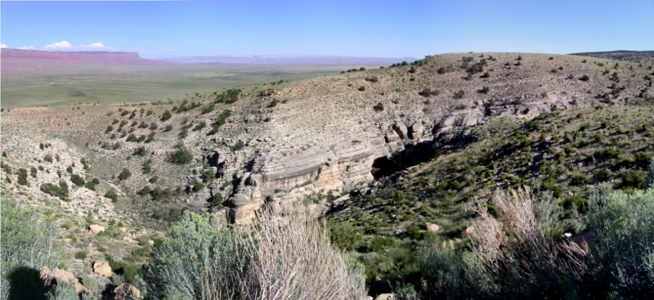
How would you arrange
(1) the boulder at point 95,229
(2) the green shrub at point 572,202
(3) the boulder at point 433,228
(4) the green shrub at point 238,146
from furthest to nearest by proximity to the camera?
(4) the green shrub at point 238,146
(1) the boulder at point 95,229
(3) the boulder at point 433,228
(2) the green shrub at point 572,202

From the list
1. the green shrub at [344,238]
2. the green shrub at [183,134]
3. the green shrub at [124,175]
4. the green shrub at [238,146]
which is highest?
the green shrub at [183,134]

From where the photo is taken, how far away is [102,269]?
31.9ft

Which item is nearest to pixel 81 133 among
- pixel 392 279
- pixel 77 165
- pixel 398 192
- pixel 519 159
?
pixel 77 165

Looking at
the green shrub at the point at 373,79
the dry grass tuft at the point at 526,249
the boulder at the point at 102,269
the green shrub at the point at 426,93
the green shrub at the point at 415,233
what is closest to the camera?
the dry grass tuft at the point at 526,249

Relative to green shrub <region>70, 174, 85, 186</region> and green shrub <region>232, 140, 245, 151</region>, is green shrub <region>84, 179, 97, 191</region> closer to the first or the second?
green shrub <region>70, 174, 85, 186</region>

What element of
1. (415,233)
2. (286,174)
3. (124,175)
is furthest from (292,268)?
(124,175)

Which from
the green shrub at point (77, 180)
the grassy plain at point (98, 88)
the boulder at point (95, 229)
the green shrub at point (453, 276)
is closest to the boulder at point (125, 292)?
the green shrub at point (453, 276)

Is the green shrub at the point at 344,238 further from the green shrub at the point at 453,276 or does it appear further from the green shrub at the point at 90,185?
the green shrub at the point at 90,185

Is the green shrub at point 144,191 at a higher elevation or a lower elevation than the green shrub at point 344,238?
lower

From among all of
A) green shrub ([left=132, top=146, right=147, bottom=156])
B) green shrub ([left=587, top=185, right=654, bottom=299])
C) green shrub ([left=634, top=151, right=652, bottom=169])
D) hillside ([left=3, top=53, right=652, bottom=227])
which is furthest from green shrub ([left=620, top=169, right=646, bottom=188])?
green shrub ([left=132, top=146, right=147, bottom=156])

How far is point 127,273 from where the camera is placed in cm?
945

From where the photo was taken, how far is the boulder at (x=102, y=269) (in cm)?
960

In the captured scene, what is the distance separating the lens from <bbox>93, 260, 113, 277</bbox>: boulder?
9.60 m

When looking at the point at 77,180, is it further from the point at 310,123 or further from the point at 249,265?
the point at 249,265
